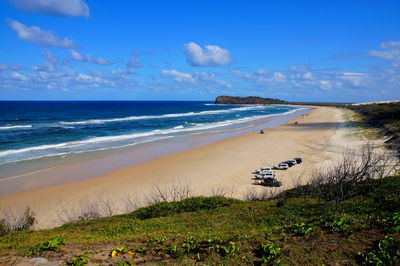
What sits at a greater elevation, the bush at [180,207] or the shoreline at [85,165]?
the bush at [180,207]

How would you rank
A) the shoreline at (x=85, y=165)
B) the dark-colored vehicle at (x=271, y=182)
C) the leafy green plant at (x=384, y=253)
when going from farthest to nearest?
the shoreline at (x=85, y=165) → the dark-colored vehicle at (x=271, y=182) → the leafy green plant at (x=384, y=253)

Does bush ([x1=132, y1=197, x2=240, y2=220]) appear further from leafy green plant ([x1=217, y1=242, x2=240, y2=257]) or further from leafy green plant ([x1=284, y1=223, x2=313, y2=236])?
leafy green plant ([x1=217, y1=242, x2=240, y2=257])

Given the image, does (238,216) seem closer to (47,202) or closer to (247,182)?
(247,182)

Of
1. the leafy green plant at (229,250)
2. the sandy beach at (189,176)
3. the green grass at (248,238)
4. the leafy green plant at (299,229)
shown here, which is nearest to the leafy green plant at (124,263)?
the green grass at (248,238)

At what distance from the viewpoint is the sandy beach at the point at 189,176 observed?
17328 millimetres

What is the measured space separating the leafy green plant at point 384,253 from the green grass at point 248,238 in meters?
0.02

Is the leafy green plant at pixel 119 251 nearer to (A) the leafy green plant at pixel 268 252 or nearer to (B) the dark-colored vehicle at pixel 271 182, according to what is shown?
(A) the leafy green plant at pixel 268 252

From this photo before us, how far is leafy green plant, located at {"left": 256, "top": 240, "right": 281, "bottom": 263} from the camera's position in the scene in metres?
6.14

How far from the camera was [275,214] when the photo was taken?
9602 mm

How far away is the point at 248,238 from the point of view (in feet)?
24.0

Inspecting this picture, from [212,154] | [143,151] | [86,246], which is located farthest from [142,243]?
[143,151]

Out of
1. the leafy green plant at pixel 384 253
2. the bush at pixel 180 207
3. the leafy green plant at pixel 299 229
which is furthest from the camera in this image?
the bush at pixel 180 207

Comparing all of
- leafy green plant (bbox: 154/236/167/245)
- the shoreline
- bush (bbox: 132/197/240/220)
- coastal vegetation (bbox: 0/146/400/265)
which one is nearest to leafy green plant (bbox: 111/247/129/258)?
coastal vegetation (bbox: 0/146/400/265)

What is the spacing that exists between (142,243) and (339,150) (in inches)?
1152
